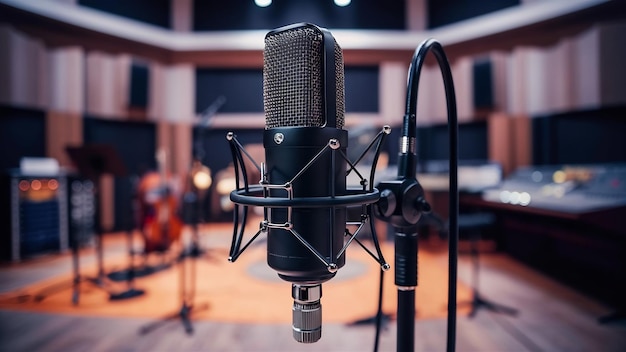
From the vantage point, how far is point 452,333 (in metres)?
0.56

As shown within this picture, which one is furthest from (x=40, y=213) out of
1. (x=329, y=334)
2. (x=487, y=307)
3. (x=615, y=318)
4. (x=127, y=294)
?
(x=615, y=318)

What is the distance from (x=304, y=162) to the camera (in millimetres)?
440

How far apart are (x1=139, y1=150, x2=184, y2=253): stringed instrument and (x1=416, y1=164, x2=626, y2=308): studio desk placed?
2.75 m

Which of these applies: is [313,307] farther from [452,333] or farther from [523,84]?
[523,84]

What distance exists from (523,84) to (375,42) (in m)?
1.96

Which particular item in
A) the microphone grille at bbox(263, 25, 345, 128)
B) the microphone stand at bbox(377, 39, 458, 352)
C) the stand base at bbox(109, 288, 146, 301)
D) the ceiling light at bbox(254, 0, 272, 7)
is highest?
the ceiling light at bbox(254, 0, 272, 7)

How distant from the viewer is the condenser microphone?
44cm

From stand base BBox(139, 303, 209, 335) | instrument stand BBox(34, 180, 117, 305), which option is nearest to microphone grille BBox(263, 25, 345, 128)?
stand base BBox(139, 303, 209, 335)

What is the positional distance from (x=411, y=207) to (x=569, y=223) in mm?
3657

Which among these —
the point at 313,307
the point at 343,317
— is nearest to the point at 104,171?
the point at 343,317

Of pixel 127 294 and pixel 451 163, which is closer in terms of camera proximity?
pixel 451 163

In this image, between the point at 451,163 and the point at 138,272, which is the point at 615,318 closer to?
the point at 451,163

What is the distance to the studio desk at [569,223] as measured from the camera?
103 inches

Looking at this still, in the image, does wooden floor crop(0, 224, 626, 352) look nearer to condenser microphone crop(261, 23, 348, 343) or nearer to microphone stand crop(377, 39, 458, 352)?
microphone stand crop(377, 39, 458, 352)
